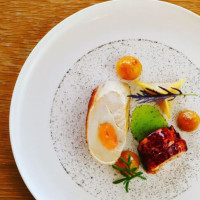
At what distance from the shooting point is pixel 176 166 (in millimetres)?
1803

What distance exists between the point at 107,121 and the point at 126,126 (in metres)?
0.10

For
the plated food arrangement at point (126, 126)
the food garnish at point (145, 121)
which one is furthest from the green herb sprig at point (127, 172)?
the food garnish at point (145, 121)

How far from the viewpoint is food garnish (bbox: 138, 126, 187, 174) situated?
172cm

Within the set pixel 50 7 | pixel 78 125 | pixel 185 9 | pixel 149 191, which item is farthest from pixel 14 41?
pixel 149 191

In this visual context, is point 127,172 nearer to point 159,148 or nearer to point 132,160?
point 132,160

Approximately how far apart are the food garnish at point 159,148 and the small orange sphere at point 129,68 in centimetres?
31

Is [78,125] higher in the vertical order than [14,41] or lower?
lower

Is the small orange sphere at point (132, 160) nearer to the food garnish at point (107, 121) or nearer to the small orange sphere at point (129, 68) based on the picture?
the food garnish at point (107, 121)

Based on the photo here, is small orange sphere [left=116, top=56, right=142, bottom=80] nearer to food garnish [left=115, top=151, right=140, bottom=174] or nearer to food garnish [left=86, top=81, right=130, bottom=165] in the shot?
food garnish [left=86, top=81, right=130, bottom=165]

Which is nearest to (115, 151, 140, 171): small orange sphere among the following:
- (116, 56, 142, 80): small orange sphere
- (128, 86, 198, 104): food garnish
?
(128, 86, 198, 104): food garnish

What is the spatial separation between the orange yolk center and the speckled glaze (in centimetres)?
9

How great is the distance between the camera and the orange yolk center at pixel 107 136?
1.74m

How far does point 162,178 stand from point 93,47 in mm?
752

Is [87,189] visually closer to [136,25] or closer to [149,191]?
[149,191]
